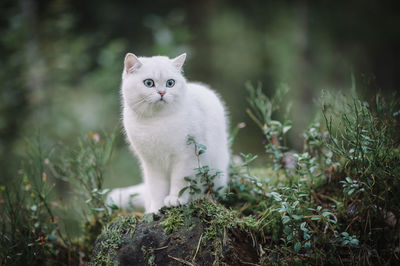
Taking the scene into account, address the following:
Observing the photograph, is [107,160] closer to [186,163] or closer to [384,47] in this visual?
[186,163]

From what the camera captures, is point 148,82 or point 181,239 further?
point 148,82

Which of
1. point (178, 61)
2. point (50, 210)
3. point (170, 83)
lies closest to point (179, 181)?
point (170, 83)

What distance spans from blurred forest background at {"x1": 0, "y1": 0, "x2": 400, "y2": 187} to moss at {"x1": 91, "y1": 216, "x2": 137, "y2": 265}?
0.99 meters

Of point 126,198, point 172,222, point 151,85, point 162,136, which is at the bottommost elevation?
point 126,198

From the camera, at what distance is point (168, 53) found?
17.0 feet

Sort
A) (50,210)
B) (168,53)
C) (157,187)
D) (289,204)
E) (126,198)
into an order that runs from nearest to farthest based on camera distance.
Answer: (289,204) < (157,187) < (50,210) < (126,198) < (168,53)

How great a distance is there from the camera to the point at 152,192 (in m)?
2.49

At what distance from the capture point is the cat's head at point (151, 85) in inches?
84.4

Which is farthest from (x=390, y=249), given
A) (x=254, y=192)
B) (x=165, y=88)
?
(x=165, y=88)

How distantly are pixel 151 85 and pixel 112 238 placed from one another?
3.39 feet

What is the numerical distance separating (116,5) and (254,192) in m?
Answer: 7.31

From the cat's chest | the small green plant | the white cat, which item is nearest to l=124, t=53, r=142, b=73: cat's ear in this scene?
the white cat

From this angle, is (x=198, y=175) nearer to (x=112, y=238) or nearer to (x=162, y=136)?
(x=162, y=136)

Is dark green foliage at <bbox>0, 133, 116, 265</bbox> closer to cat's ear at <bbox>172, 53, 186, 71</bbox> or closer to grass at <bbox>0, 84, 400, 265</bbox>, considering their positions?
grass at <bbox>0, 84, 400, 265</bbox>
